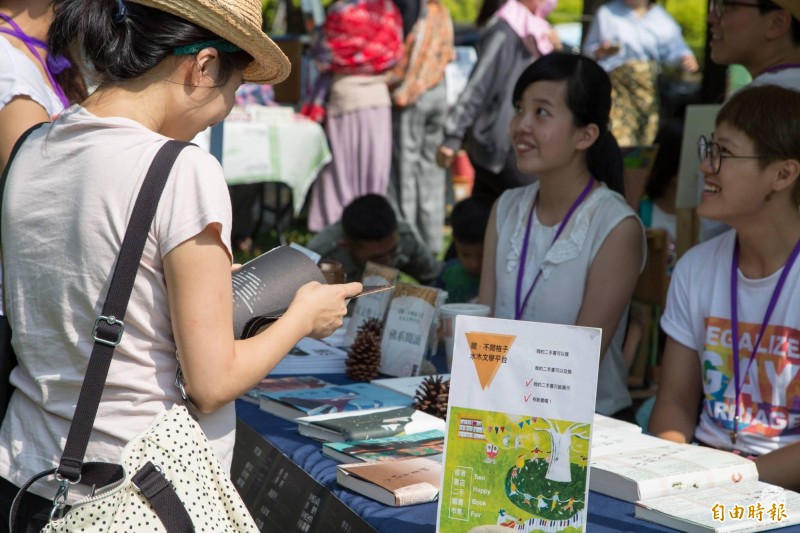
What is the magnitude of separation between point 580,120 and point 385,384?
102 centimetres

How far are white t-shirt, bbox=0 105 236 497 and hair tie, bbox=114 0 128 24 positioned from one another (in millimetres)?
150

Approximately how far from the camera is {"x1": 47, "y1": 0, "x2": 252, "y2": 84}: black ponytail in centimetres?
141

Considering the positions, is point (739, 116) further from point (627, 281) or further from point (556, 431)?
point (556, 431)

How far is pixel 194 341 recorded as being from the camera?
53.7 inches

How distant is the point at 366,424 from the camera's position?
202 cm

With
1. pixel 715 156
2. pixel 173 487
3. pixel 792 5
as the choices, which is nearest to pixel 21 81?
pixel 173 487

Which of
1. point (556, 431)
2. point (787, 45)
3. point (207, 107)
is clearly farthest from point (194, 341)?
point (787, 45)

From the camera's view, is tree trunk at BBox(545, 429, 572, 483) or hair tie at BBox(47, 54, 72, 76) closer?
tree trunk at BBox(545, 429, 572, 483)

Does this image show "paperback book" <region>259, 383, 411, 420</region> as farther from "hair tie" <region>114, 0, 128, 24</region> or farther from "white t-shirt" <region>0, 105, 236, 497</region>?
"hair tie" <region>114, 0, 128, 24</region>

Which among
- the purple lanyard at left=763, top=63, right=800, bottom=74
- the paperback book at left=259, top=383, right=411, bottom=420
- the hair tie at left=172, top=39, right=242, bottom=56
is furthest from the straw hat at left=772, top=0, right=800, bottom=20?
the hair tie at left=172, top=39, right=242, bottom=56

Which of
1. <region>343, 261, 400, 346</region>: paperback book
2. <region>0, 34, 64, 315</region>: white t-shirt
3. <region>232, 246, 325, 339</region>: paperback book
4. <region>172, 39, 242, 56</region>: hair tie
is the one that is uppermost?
<region>172, 39, 242, 56</region>: hair tie

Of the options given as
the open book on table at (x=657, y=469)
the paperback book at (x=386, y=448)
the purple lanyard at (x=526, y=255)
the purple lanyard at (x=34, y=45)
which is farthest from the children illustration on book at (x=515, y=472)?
the purple lanyard at (x=34, y=45)

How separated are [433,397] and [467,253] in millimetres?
1685

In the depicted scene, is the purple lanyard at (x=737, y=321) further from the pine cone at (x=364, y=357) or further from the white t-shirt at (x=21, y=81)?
the white t-shirt at (x=21, y=81)
